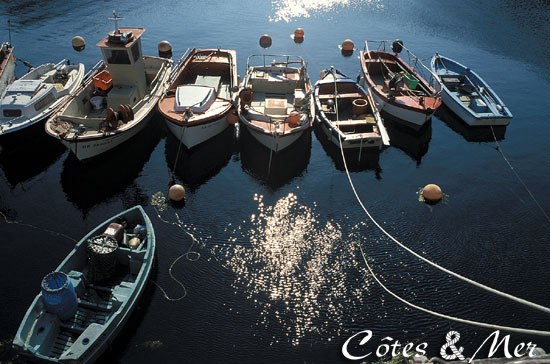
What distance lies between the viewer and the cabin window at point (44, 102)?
1045 inches

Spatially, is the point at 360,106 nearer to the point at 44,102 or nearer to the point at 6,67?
the point at 44,102

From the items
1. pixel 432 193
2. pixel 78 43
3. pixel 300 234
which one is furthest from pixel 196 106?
pixel 78 43

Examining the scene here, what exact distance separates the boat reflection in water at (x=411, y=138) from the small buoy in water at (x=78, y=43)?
3304 centimetres

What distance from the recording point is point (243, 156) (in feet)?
87.9

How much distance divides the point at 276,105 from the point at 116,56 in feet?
38.4

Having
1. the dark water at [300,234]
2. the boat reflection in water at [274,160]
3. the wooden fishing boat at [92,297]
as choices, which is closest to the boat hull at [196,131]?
the dark water at [300,234]

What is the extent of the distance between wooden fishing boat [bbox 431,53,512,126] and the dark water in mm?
1187

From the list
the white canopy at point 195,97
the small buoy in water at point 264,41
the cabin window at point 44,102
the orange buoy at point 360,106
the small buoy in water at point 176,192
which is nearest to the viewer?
the small buoy in water at point 176,192

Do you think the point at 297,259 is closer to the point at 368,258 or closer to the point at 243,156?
the point at 368,258

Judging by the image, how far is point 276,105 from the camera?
1072 inches

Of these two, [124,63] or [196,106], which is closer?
[196,106]

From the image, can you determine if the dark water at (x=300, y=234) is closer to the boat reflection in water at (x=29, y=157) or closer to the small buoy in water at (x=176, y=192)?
the boat reflection in water at (x=29, y=157)

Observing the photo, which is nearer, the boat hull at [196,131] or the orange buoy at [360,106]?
the boat hull at [196,131]

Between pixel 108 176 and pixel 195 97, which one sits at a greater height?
pixel 195 97
